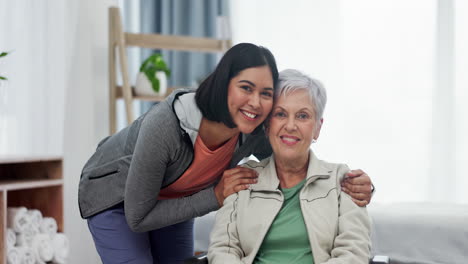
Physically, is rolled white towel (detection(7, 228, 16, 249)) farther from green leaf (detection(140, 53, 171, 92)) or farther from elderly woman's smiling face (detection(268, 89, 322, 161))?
green leaf (detection(140, 53, 171, 92))

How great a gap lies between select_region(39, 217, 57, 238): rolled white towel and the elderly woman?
43.2 inches

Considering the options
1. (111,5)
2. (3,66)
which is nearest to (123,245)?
(3,66)

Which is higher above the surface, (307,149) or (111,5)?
(111,5)

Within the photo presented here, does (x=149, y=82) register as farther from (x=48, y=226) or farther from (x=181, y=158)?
(x=181, y=158)

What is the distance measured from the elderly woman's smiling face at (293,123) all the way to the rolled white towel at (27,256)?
1.29 metres

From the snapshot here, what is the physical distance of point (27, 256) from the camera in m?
2.36

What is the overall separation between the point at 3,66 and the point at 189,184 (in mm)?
1566

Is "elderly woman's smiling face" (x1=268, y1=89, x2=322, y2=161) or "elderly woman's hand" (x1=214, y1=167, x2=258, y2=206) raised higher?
"elderly woman's smiling face" (x1=268, y1=89, x2=322, y2=161)

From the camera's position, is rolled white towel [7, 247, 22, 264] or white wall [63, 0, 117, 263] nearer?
rolled white towel [7, 247, 22, 264]

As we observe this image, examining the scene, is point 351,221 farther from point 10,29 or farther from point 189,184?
point 10,29

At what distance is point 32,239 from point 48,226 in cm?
11

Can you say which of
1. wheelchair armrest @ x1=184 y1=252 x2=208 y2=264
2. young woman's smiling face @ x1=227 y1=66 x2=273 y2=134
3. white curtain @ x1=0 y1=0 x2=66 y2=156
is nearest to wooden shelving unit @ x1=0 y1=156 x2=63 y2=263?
white curtain @ x1=0 y1=0 x2=66 y2=156

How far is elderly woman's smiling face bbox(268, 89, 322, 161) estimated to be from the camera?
65.0 inches

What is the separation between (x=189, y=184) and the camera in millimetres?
1788
